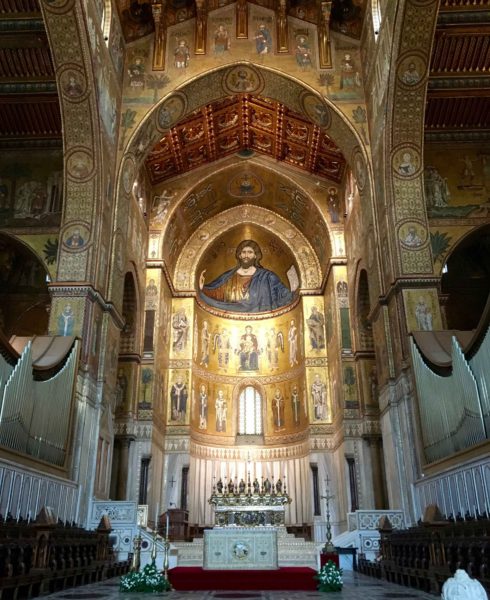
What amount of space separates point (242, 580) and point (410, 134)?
11.2 m

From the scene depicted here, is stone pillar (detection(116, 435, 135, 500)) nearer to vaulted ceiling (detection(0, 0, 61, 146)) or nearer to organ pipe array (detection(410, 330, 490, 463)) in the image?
vaulted ceiling (detection(0, 0, 61, 146))

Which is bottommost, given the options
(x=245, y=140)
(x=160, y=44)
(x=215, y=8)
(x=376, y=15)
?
(x=376, y=15)

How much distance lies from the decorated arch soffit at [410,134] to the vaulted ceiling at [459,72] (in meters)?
1.34

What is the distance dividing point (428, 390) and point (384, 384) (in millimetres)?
2999

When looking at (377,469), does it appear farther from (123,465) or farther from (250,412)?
(123,465)

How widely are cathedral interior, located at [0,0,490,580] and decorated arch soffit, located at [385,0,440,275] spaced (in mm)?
51

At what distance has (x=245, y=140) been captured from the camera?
2305 cm

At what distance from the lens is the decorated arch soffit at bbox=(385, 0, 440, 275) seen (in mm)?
13203

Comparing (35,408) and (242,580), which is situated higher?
(35,408)

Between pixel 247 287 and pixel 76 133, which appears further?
pixel 247 287

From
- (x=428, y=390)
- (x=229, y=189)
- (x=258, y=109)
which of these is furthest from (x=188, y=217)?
(x=428, y=390)

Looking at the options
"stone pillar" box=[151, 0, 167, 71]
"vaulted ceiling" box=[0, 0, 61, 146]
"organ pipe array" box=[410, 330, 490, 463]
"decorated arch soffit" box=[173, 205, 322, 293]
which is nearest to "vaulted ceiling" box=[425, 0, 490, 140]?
"organ pipe array" box=[410, 330, 490, 463]

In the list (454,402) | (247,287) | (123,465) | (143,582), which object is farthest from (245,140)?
(143,582)

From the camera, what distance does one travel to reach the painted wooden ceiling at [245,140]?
2075 centimetres
